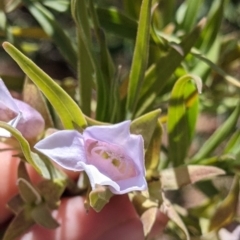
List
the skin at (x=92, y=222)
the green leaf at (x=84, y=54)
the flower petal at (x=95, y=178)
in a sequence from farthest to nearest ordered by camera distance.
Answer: the skin at (x=92, y=222) < the green leaf at (x=84, y=54) < the flower petal at (x=95, y=178)

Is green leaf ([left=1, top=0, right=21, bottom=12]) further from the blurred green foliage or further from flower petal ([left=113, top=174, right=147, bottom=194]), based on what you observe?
flower petal ([left=113, top=174, right=147, bottom=194])

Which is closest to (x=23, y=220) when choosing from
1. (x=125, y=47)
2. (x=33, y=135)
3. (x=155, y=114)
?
(x=33, y=135)

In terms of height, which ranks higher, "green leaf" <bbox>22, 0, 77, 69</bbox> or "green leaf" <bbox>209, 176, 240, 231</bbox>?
"green leaf" <bbox>22, 0, 77, 69</bbox>

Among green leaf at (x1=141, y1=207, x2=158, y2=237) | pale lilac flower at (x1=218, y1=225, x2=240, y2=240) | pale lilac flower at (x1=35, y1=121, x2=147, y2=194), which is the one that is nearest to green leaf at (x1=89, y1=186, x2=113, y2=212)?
pale lilac flower at (x1=35, y1=121, x2=147, y2=194)

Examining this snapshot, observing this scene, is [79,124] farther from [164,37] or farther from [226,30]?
[226,30]

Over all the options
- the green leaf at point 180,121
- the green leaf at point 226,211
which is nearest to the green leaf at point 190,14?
the green leaf at point 180,121

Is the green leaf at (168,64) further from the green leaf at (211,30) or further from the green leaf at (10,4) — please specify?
the green leaf at (10,4)
